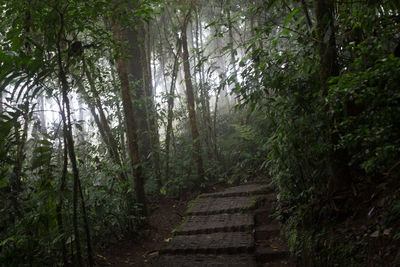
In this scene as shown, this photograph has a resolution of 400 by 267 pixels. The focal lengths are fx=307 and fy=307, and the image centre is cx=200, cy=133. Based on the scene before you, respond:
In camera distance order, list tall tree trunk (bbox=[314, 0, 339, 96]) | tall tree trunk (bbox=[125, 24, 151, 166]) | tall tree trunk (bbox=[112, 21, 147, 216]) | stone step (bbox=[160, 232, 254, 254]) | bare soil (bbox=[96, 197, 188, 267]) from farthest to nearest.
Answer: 1. tall tree trunk (bbox=[125, 24, 151, 166])
2. tall tree trunk (bbox=[112, 21, 147, 216])
3. bare soil (bbox=[96, 197, 188, 267])
4. stone step (bbox=[160, 232, 254, 254])
5. tall tree trunk (bbox=[314, 0, 339, 96])

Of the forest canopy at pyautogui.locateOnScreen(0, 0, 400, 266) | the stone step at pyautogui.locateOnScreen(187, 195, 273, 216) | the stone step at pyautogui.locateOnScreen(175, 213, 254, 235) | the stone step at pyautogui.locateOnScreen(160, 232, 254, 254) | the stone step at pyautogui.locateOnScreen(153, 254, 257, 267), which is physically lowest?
the stone step at pyautogui.locateOnScreen(153, 254, 257, 267)

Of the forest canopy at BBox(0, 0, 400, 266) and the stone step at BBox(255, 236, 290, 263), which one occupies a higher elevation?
the forest canopy at BBox(0, 0, 400, 266)

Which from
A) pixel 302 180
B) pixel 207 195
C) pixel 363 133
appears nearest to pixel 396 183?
pixel 363 133

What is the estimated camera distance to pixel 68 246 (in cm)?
398

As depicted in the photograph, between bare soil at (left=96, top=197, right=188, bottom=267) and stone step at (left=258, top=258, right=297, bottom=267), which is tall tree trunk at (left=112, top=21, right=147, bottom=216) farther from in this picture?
stone step at (left=258, top=258, right=297, bottom=267)

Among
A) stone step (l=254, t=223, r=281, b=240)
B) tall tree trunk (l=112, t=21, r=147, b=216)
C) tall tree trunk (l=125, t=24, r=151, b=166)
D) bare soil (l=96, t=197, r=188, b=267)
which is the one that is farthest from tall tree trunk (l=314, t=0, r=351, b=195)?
tall tree trunk (l=125, t=24, r=151, b=166)

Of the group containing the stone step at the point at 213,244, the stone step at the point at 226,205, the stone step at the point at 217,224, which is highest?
the stone step at the point at 226,205

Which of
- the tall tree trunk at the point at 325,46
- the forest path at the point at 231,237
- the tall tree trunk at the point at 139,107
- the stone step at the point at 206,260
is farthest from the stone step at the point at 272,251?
the tall tree trunk at the point at 139,107

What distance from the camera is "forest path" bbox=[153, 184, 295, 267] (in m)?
3.75

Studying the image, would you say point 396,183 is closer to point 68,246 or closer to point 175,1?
point 68,246

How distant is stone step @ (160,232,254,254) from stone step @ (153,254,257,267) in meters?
0.09

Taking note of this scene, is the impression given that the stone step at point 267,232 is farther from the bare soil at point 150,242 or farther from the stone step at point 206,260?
the bare soil at point 150,242

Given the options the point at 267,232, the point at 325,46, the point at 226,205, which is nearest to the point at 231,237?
the point at 267,232

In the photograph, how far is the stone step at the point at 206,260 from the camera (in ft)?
11.9
